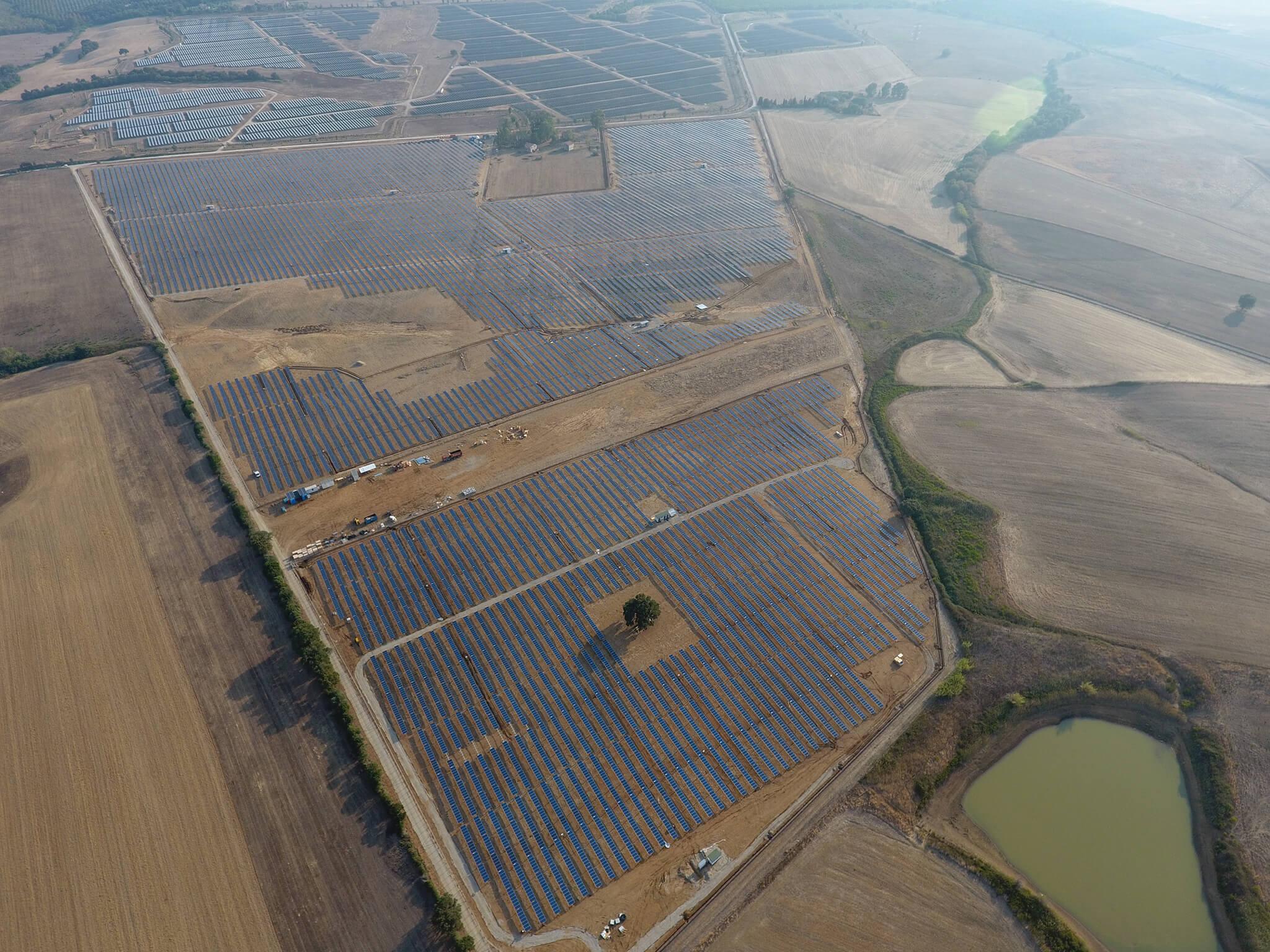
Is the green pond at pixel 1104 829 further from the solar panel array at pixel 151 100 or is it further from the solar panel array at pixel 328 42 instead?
the solar panel array at pixel 328 42

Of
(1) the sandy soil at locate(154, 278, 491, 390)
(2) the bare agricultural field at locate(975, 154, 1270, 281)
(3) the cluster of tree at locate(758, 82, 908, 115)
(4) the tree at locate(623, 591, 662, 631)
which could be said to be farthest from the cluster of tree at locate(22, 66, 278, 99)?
(4) the tree at locate(623, 591, 662, 631)

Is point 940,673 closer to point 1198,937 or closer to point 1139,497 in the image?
point 1198,937

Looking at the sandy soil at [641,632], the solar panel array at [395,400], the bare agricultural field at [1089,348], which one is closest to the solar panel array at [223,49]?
the solar panel array at [395,400]

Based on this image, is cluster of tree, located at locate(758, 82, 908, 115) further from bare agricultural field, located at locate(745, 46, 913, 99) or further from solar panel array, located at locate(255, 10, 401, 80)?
solar panel array, located at locate(255, 10, 401, 80)

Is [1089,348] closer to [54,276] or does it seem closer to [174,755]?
[174,755]

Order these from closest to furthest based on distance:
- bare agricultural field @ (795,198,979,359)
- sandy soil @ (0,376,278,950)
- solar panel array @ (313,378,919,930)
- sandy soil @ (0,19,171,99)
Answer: sandy soil @ (0,376,278,950), solar panel array @ (313,378,919,930), bare agricultural field @ (795,198,979,359), sandy soil @ (0,19,171,99)

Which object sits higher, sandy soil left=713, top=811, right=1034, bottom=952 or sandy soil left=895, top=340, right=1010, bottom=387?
sandy soil left=895, top=340, right=1010, bottom=387

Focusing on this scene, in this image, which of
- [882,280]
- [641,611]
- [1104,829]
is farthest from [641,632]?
[882,280]

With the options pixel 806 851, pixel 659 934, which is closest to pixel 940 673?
pixel 806 851
